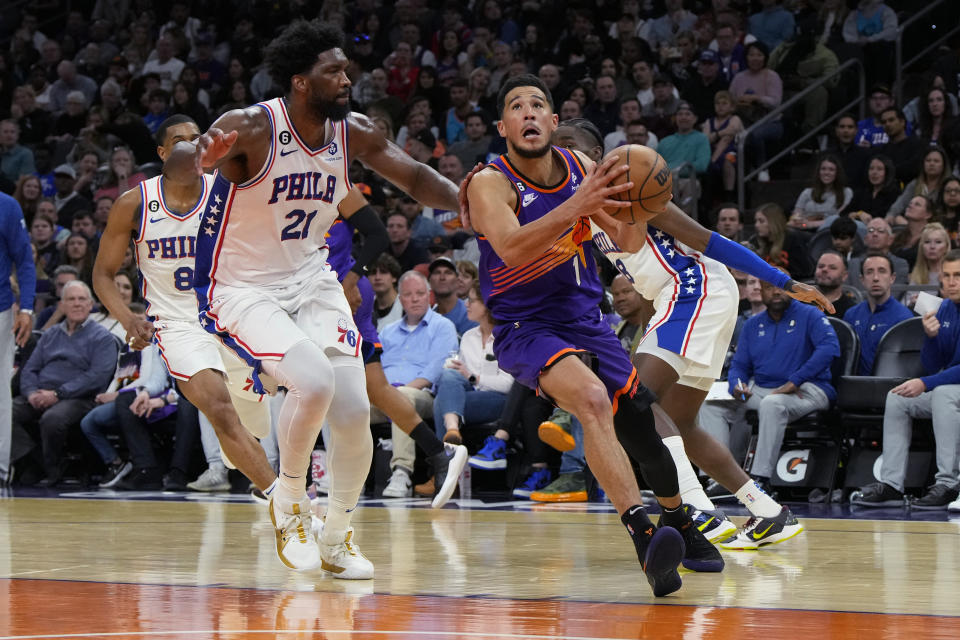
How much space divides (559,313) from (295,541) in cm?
137

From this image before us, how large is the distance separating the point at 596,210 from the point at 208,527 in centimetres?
359

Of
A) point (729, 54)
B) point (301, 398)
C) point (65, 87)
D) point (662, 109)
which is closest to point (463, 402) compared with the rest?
point (301, 398)

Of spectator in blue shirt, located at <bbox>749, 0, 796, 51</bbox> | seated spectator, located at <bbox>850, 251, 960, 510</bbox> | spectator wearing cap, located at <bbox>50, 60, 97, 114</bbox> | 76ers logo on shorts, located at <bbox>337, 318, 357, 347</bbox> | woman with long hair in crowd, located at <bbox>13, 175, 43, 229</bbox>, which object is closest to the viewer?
76ers logo on shorts, located at <bbox>337, 318, 357, 347</bbox>

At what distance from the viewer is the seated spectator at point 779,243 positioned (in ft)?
34.4

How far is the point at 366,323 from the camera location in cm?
802

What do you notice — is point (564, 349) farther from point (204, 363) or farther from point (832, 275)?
point (832, 275)

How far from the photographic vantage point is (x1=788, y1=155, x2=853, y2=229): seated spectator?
11.4 metres

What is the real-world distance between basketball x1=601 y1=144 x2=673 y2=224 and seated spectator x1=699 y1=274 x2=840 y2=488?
13.6 ft

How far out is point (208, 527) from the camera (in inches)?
277

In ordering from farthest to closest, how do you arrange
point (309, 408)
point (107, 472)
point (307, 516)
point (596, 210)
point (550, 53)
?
point (550, 53) < point (107, 472) < point (307, 516) < point (309, 408) < point (596, 210)

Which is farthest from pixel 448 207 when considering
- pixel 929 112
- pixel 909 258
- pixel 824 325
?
pixel 929 112

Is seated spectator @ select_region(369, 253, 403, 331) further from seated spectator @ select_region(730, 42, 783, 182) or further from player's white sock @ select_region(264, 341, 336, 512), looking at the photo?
player's white sock @ select_region(264, 341, 336, 512)

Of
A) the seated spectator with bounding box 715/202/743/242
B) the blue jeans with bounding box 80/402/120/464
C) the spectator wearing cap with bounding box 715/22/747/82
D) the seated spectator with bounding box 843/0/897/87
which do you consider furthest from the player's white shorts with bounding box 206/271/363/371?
the seated spectator with bounding box 843/0/897/87

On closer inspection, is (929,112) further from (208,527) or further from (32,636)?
(32,636)
